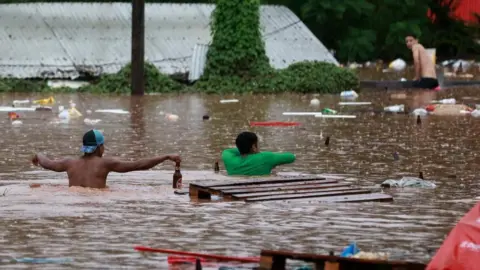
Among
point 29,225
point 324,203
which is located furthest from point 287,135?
point 29,225

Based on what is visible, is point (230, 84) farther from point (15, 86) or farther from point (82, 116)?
point (82, 116)

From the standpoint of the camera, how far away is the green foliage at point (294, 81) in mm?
29203

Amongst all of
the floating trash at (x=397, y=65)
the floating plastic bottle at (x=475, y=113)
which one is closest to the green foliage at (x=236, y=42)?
the floating trash at (x=397, y=65)

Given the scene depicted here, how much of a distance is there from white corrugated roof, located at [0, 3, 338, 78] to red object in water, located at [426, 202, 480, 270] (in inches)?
929

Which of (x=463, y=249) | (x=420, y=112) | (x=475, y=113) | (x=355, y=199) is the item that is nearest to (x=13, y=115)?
(x=420, y=112)

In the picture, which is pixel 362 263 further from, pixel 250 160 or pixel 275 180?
pixel 250 160

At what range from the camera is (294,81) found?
29641mm

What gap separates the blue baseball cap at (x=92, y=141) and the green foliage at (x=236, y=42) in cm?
1865

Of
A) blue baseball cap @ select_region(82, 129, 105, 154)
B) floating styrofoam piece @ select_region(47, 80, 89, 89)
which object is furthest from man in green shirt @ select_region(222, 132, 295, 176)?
floating styrofoam piece @ select_region(47, 80, 89, 89)

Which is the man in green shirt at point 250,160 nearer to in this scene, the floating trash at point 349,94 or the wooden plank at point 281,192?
the wooden plank at point 281,192

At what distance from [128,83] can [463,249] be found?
22.7m

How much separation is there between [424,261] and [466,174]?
5641mm

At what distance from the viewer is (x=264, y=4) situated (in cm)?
3638

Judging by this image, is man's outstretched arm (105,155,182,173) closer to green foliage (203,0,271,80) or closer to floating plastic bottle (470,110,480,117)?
floating plastic bottle (470,110,480,117)
